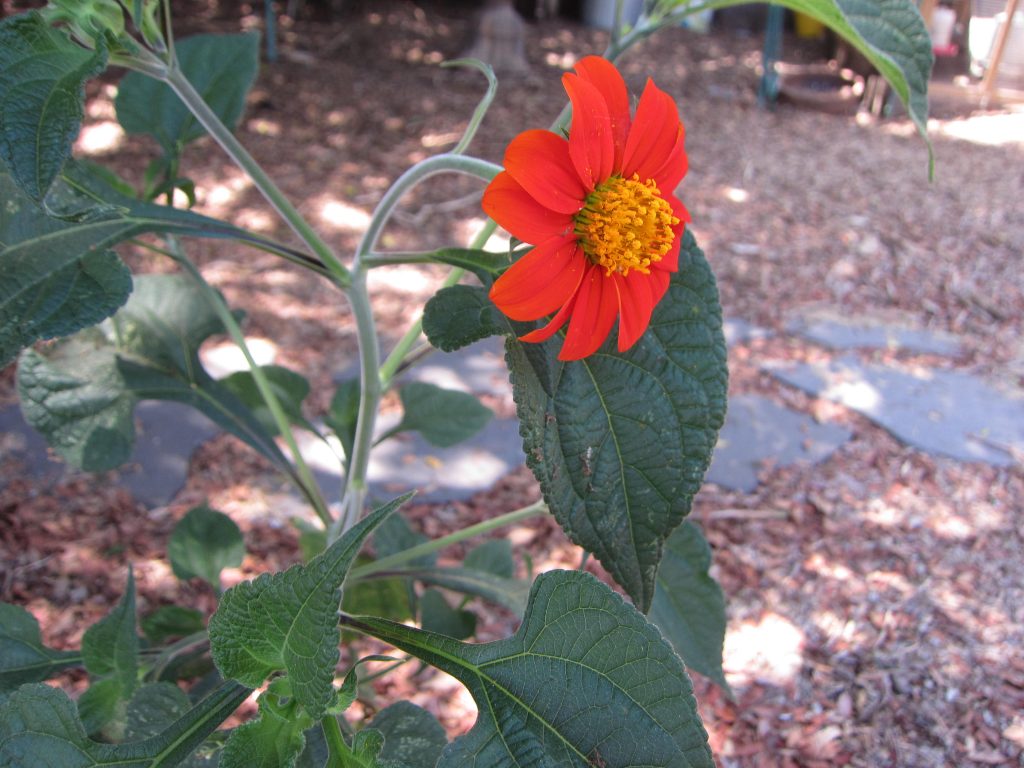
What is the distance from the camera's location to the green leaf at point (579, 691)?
2.45ft

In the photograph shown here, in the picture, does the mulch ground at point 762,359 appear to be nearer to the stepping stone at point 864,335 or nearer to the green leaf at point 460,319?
the stepping stone at point 864,335

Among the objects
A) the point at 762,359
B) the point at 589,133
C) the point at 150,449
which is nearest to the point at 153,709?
the point at 589,133

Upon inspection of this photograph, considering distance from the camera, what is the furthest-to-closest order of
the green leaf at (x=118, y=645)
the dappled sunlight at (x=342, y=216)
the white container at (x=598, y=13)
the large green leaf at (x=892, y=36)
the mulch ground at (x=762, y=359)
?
the white container at (x=598, y=13) → the dappled sunlight at (x=342, y=216) → the mulch ground at (x=762, y=359) → the green leaf at (x=118, y=645) → the large green leaf at (x=892, y=36)

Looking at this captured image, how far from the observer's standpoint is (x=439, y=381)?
2.67m

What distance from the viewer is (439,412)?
144cm

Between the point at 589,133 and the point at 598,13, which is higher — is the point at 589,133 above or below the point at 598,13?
above

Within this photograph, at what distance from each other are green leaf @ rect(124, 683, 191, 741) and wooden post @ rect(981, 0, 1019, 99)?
19.2ft

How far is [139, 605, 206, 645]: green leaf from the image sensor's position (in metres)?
1.32

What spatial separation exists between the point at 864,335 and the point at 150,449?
2211mm

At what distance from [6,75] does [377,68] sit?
4.62 m

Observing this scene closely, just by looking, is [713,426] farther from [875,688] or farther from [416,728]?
[875,688]

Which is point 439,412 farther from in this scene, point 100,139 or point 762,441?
point 100,139

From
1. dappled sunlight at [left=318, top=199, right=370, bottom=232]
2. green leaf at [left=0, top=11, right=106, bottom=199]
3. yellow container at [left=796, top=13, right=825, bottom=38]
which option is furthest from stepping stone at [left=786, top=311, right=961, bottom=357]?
yellow container at [left=796, top=13, right=825, bottom=38]

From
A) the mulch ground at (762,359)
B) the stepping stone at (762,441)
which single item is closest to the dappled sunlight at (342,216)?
the mulch ground at (762,359)
